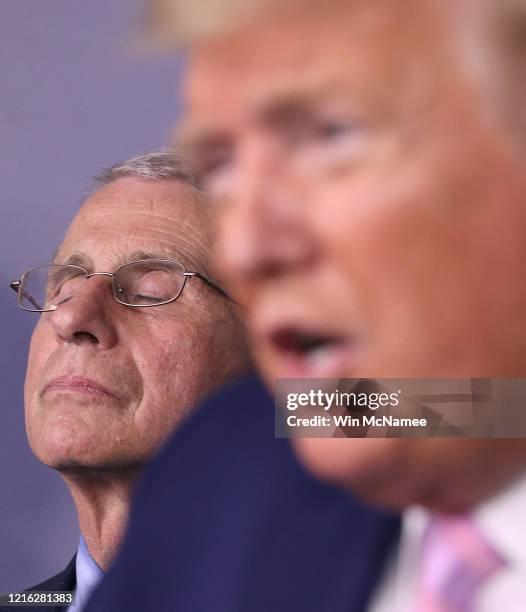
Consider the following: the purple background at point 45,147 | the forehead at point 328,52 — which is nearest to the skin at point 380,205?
the forehead at point 328,52

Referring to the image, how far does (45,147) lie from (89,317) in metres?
0.15

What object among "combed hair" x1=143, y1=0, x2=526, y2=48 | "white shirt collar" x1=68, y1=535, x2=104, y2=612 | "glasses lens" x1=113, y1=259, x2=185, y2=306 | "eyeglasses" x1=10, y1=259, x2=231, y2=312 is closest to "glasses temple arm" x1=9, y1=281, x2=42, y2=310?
"eyeglasses" x1=10, y1=259, x2=231, y2=312

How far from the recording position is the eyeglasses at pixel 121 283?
0.72 m

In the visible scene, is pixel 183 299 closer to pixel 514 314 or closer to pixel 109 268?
pixel 109 268

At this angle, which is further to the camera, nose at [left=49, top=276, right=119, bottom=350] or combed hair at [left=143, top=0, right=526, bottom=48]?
nose at [left=49, top=276, right=119, bottom=350]

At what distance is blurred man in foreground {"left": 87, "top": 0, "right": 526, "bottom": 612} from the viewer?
0.81 feet

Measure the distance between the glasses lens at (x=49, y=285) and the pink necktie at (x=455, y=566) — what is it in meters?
0.51

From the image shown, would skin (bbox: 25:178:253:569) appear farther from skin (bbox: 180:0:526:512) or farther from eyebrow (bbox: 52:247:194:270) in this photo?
skin (bbox: 180:0:526:512)

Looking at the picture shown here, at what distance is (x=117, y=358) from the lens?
2.23 ft

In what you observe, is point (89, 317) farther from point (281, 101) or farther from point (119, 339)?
point (281, 101)

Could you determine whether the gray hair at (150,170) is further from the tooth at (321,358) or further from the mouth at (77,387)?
the tooth at (321,358)

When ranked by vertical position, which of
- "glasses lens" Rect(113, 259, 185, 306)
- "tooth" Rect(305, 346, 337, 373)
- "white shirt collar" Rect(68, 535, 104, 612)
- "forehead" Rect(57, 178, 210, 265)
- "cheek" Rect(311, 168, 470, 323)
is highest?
"forehead" Rect(57, 178, 210, 265)

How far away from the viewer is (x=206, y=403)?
0.44 meters

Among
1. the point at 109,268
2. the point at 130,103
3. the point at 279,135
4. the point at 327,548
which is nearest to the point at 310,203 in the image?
the point at 279,135
